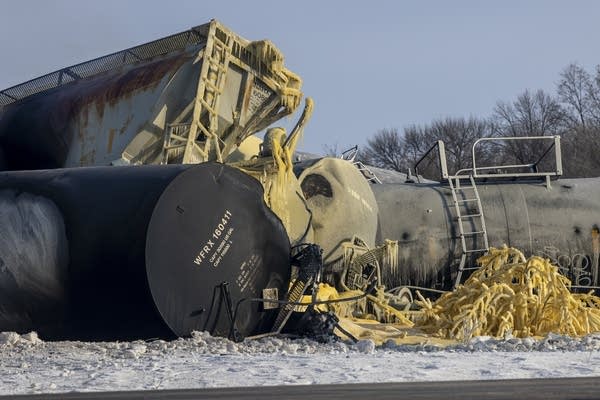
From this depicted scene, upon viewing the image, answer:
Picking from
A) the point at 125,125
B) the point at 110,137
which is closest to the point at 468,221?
the point at 125,125

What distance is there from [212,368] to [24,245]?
244 centimetres

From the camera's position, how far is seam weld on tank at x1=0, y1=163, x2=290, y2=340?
26.9 feet

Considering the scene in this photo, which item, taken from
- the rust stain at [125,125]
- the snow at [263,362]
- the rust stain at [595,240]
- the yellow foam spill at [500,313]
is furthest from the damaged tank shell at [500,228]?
the snow at [263,362]

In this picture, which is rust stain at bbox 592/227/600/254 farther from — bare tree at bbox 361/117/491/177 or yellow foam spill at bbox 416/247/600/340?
bare tree at bbox 361/117/491/177

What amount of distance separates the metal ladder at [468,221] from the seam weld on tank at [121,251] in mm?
5749

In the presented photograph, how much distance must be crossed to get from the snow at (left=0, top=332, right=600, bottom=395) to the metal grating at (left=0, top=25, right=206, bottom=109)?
578 cm

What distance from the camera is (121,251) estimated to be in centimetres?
816

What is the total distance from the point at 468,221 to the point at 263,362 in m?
7.72

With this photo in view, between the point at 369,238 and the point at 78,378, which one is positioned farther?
the point at 369,238

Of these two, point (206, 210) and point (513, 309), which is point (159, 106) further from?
point (513, 309)

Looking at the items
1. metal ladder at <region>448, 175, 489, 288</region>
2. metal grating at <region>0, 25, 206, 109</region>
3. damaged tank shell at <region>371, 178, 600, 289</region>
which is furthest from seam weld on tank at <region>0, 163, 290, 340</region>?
metal ladder at <region>448, 175, 489, 288</region>

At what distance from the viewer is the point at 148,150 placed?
1303 cm

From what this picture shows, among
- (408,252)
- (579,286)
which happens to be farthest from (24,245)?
(579,286)

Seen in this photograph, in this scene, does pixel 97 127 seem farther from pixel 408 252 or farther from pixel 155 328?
pixel 155 328
